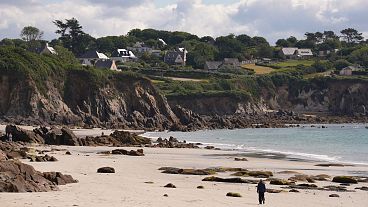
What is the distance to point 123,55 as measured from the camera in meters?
165

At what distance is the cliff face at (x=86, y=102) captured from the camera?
78.6 metres

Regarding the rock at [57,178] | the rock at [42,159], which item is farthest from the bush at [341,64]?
the rock at [57,178]

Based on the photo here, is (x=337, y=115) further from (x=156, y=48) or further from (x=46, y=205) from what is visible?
(x=46, y=205)

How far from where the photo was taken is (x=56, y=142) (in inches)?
1962

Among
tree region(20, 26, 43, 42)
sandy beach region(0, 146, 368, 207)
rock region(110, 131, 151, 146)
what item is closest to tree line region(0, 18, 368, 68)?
tree region(20, 26, 43, 42)

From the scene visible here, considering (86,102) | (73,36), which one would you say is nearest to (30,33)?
(73,36)

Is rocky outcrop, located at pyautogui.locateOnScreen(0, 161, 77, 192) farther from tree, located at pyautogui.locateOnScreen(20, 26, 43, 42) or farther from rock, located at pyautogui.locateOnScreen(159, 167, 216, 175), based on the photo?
tree, located at pyautogui.locateOnScreen(20, 26, 43, 42)

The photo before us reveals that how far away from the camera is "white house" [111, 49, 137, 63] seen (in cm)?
16080

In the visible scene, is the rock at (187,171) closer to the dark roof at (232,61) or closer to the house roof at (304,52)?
the dark roof at (232,61)

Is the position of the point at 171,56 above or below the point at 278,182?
above

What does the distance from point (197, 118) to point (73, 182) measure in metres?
71.4

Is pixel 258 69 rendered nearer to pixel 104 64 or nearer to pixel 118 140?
pixel 104 64

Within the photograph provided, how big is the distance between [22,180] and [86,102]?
64181mm

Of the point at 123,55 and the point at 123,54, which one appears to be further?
the point at 123,54
